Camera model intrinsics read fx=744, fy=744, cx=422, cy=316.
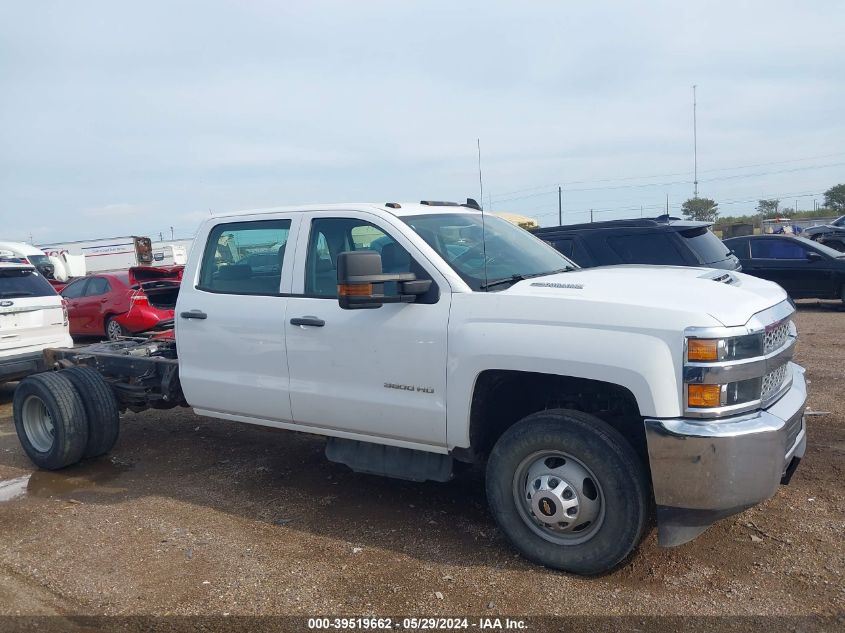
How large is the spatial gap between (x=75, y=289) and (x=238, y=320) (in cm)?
1067

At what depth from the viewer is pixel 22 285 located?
28.9ft

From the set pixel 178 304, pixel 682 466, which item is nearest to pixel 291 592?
pixel 682 466

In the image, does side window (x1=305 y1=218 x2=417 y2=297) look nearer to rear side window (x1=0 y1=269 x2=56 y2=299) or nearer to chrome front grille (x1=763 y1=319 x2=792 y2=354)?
chrome front grille (x1=763 y1=319 x2=792 y2=354)

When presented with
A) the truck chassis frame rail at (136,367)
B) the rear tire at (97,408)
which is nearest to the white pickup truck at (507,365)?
the truck chassis frame rail at (136,367)

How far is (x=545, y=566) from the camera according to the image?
13.3 ft

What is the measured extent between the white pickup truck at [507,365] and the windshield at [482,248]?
0.7 inches

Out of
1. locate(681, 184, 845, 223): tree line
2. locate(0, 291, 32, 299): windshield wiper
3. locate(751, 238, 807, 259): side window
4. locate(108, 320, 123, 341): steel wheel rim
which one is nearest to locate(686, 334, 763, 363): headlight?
locate(0, 291, 32, 299): windshield wiper

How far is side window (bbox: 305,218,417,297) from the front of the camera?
467 cm

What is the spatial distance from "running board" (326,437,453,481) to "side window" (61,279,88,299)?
10.9 m

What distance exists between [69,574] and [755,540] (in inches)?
155

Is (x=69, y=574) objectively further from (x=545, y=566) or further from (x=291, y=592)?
(x=545, y=566)

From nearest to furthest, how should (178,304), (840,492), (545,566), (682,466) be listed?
1. (682,466)
2. (545,566)
3. (840,492)
4. (178,304)

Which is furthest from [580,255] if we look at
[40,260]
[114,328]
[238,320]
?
[40,260]

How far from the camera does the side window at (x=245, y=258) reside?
16.6ft
